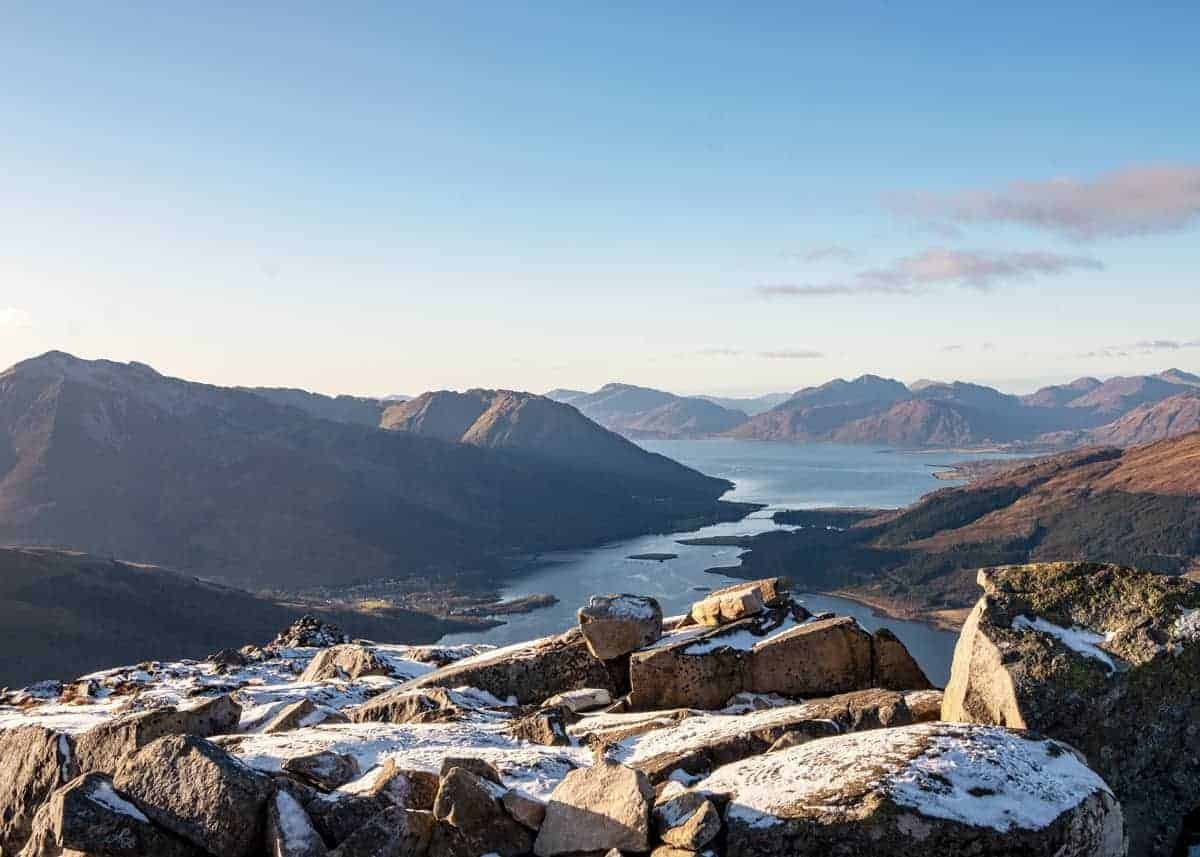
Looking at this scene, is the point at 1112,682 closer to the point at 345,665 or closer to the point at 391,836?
the point at 391,836

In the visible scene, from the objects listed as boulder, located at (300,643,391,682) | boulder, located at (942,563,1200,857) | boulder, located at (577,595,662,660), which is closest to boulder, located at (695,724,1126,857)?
boulder, located at (942,563,1200,857)

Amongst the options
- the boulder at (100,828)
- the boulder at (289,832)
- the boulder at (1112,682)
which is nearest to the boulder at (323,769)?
the boulder at (289,832)

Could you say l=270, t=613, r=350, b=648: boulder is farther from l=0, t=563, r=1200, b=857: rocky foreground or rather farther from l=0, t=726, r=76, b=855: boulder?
l=0, t=726, r=76, b=855: boulder

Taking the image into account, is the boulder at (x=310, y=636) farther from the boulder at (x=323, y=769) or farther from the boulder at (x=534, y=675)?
the boulder at (x=323, y=769)

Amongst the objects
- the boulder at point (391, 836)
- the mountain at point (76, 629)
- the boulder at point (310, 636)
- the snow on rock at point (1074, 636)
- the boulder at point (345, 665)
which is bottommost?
the mountain at point (76, 629)

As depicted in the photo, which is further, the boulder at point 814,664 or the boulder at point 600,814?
the boulder at point 814,664

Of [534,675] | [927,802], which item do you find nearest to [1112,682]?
[927,802]
